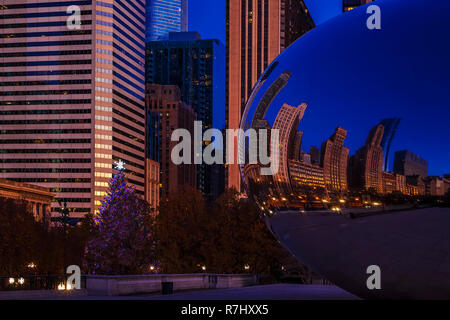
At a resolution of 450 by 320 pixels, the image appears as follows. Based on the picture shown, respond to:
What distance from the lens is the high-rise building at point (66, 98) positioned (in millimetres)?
174250

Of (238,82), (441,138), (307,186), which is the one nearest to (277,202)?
(307,186)

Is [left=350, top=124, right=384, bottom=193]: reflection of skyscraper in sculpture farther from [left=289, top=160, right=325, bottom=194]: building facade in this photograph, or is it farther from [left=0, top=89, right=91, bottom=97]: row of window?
[left=0, top=89, right=91, bottom=97]: row of window

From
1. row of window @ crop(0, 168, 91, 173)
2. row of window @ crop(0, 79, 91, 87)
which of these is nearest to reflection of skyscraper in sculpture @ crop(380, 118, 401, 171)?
row of window @ crop(0, 168, 91, 173)

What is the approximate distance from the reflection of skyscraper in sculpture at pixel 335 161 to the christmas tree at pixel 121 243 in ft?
97.8

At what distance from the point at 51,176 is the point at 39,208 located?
1162 inches

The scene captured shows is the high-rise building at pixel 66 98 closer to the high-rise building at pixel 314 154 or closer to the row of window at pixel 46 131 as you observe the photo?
the row of window at pixel 46 131

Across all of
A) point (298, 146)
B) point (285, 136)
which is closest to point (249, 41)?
point (285, 136)

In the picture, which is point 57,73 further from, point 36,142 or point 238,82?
point 238,82

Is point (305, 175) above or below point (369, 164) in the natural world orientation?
below

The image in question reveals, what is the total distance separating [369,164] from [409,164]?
1.98ft

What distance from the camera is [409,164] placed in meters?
10.3

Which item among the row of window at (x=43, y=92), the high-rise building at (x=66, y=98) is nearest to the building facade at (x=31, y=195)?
the high-rise building at (x=66, y=98)

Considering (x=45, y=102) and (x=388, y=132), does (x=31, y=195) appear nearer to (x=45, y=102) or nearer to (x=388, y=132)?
(x=45, y=102)
